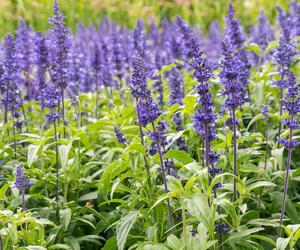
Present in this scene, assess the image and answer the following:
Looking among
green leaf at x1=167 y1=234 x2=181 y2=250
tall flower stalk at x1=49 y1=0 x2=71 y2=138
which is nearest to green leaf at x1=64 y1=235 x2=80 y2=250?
green leaf at x1=167 y1=234 x2=181 y2=250

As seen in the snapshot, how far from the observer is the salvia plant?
384 centimetres

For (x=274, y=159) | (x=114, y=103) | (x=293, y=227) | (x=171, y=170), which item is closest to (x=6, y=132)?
(x=114, y=103)

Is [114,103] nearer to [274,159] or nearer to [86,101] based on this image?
[86,101]

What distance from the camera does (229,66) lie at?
3.95 meters

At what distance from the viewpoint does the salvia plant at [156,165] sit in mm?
3836

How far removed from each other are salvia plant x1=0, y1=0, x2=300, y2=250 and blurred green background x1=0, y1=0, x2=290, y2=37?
989 cm

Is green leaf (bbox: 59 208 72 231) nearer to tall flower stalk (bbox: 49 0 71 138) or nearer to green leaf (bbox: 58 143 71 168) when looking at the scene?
green leaf (bbox: 58 143 71 168)

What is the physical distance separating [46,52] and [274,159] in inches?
109

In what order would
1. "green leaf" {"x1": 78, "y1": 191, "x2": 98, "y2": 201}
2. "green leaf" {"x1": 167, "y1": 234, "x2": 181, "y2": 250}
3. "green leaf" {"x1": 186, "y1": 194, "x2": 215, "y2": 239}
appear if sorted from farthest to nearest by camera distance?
"green leaf" {"x1": 78, "y1": 191, "x2": 98, "y2": 201}, "green leaf" {"x1": 167, "y1": 234, "x2": 181, "y2": 250}, "green leaf" {"x1": 186, "y1": 194, "x2": 215, "y2": 239}

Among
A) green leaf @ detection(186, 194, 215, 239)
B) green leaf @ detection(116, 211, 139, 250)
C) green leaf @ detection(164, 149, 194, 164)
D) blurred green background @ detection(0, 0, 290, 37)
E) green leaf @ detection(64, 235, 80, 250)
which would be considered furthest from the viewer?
blurred green background @ detection(0, 0, 290, 37)

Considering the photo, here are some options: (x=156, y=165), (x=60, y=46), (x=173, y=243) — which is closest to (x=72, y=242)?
(x=156, y=165)

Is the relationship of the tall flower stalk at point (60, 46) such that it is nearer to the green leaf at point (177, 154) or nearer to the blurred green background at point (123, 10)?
the green leaf at point (177, 154)

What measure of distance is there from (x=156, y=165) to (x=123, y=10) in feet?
45.2

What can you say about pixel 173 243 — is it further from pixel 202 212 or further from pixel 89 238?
pixel 89 238
